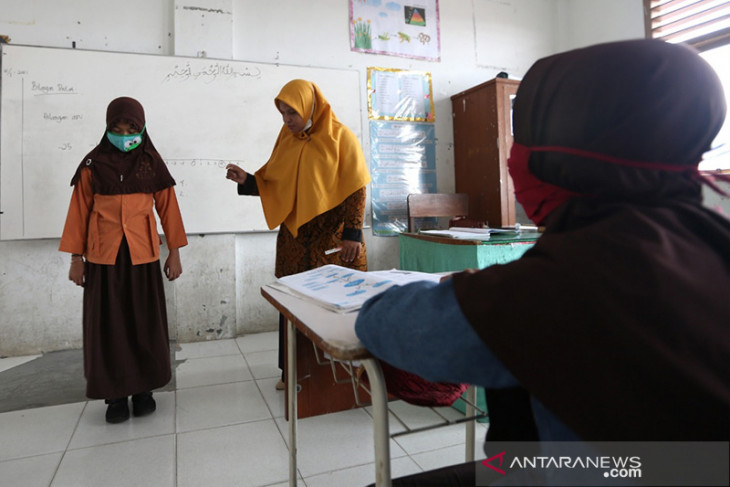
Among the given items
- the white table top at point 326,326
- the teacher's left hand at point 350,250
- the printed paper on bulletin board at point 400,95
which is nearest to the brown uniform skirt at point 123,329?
the teacher's left hand at point 350,250

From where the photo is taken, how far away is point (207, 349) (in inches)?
120

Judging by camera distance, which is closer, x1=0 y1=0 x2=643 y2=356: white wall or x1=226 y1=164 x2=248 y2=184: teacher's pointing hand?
x1=226 y1=164 x2=248 y2=184: teacher's pointing hand

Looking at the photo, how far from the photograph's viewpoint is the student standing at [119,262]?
1.92m

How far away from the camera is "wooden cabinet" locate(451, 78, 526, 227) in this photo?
3467mm

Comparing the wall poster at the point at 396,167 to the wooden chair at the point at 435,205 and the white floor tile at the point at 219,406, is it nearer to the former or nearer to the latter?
the wooden chair at the point at 435,205

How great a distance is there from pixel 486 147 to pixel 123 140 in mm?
2621

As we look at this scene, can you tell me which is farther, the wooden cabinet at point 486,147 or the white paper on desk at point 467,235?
the wooden cabinet at point 486,147

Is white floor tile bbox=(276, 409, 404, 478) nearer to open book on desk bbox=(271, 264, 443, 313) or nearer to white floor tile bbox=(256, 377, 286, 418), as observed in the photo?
white floor tile bbox=(256, 377, 286, 418)

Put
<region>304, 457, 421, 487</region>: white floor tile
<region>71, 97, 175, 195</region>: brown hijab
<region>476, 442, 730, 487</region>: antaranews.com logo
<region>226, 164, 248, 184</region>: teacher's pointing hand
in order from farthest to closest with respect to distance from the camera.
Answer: <region>226, 164, 248, 184</region>: teacher's pointing hand → <region>71, 97, 175, 195</region>: brown hijab → <region>304, 457, 421, 487</region>: white floor tile → <region>476, 442, 730, 487</region>: antaranews.com logo

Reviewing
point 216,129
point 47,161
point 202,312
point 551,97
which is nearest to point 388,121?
point 216,129

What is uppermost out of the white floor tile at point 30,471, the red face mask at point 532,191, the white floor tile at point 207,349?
the red face mask at point 532,191

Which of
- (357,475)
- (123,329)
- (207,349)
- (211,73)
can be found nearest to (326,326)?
(357,475)

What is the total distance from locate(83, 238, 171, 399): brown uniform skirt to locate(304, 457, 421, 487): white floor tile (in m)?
0.95

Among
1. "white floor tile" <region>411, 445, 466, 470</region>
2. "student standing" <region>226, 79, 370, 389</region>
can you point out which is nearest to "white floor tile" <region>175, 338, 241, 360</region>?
"student standing" <region>226, 79, 370, 389</region>
